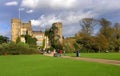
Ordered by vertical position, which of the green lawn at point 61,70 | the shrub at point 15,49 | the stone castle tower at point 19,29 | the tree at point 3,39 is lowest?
the green lawn at point 61,70

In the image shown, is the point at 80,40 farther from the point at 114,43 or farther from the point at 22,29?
the point at 22,29

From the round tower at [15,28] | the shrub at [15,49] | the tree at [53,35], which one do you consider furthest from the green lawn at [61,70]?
the tree at [53,35]

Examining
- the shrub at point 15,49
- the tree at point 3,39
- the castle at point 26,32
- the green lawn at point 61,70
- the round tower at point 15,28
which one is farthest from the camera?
the tree at point 3,39

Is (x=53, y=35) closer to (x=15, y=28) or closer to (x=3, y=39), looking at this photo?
(x=15, y=28)

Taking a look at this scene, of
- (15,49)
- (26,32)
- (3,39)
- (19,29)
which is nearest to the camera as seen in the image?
(15,49)

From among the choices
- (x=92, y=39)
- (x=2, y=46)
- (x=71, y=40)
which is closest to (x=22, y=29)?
(x=71, y=40)

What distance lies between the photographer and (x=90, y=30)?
363 ft

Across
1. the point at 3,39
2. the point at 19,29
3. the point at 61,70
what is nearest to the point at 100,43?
the point at 19,29

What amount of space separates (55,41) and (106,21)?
829 inches

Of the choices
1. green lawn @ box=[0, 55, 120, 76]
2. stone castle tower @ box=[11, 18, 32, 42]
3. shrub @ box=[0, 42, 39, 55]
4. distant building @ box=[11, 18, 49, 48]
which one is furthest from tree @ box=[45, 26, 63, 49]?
green lawn @ box=[0, 55, 120, 76]

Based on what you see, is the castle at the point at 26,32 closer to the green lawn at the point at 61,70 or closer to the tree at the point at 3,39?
the tree at the point at 3,39

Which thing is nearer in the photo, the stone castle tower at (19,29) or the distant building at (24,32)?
the stone castle tower at (19,29)

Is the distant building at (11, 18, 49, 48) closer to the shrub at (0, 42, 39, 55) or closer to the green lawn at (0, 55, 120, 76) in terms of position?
the shrub at (0, 42, 39, 55)

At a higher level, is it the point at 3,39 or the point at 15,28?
the point at 15,28
